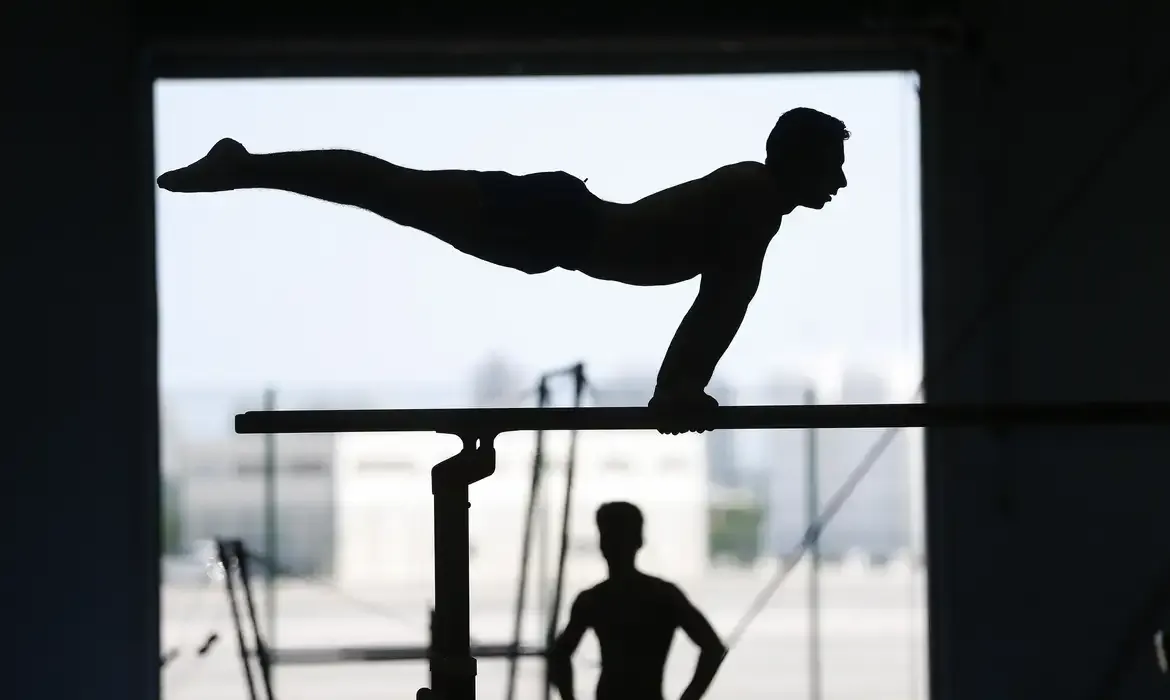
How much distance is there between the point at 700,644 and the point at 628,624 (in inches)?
5.6

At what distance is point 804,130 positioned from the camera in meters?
1.47

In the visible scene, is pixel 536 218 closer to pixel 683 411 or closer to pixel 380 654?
pixel 683 411

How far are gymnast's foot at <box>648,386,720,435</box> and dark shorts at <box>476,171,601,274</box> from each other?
22 cm

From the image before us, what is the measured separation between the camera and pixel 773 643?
3.83 metres

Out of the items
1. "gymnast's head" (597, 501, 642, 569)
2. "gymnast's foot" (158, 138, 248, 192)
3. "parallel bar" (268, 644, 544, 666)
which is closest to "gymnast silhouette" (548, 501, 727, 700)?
"gymnast's head" (597, 501, 642, 569)

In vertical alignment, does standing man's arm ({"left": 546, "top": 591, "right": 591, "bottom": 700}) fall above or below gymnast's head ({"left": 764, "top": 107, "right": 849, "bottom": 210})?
below

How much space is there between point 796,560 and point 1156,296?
3.90ft

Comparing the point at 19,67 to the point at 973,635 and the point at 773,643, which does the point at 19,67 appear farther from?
the point at 973,635

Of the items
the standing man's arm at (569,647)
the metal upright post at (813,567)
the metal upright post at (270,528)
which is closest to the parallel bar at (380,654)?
the metal upright post at (270,528)

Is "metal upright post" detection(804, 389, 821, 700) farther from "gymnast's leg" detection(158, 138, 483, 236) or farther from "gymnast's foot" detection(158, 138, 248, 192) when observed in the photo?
"gymnast's foot" detection(158, 138, 248, 192)

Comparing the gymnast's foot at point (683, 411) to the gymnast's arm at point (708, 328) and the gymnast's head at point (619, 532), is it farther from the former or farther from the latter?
the gymnast's head at point (619, 532)

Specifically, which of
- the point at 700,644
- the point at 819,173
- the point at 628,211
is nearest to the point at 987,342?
the point at 700,644

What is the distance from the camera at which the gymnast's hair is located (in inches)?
57.5

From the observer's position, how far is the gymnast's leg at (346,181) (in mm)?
1386
